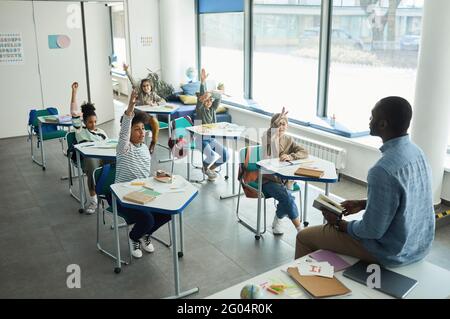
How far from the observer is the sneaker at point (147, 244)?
14.5 feet

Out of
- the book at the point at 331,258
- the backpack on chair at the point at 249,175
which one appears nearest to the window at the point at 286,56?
the backpack on chair at the point at 249,175

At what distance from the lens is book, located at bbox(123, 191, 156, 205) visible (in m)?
3.51

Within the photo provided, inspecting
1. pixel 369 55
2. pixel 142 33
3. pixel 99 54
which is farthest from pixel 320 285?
pixel 142 33

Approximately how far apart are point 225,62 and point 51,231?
20.9 ft

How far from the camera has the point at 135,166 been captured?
425 cm

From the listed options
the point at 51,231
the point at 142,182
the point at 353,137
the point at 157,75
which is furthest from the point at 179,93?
the point at 142,182

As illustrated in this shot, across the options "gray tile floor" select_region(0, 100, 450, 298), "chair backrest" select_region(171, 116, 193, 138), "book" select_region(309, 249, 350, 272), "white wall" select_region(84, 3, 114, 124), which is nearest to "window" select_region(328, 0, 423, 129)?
"gray tile floor" select_region(0, 100, 450, 298)

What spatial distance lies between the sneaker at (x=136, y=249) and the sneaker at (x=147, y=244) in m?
0.04

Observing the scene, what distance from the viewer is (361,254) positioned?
2.72m

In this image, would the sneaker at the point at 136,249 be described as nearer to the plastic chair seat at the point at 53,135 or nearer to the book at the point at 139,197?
the book at the point at 139,197

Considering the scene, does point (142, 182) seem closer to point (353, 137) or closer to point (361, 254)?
point (361, 254)

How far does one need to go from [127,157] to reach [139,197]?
750 millimetres

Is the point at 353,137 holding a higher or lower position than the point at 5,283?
higher

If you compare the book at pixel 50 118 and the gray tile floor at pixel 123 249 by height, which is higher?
the book at pixel 50 118
